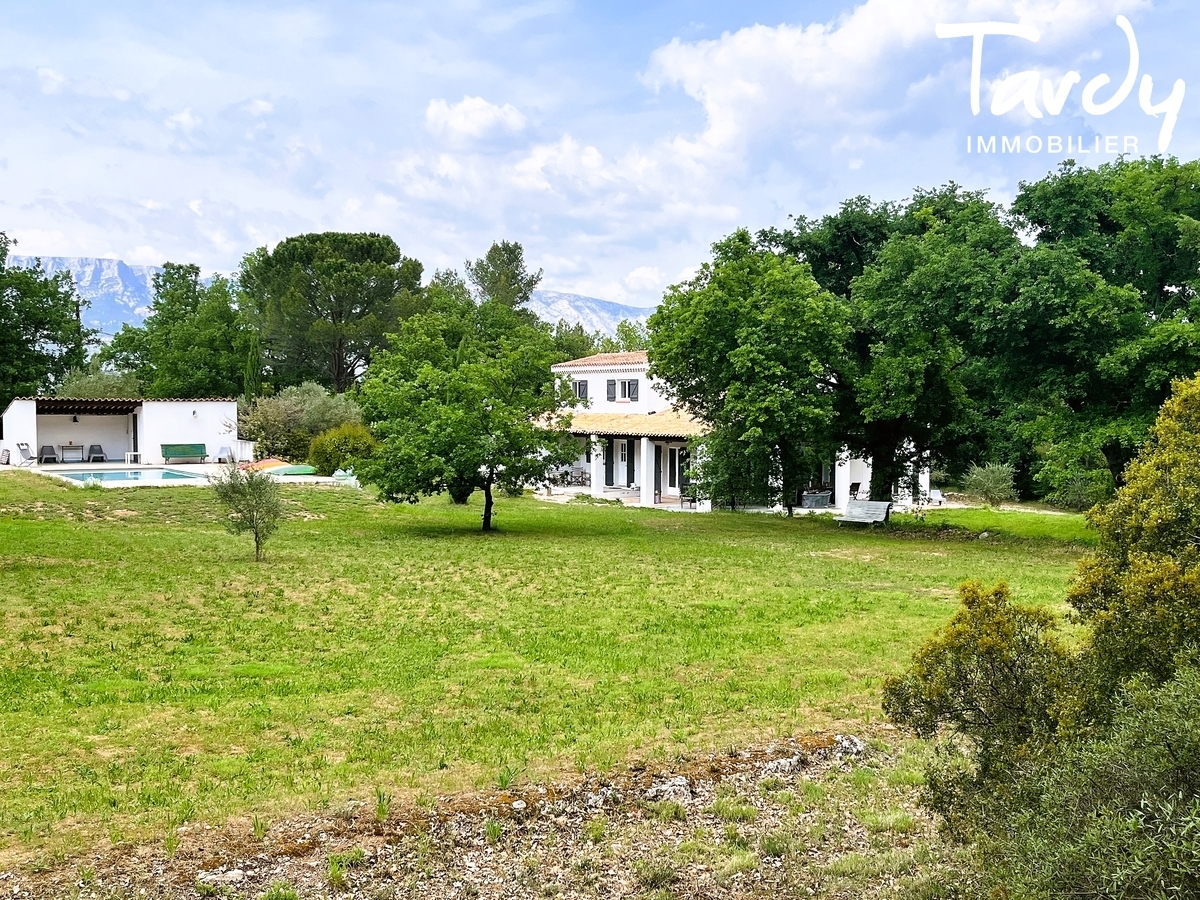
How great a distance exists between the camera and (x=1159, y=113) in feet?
61.7

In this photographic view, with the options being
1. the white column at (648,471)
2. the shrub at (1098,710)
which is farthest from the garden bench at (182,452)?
the shrub at (1098,710)

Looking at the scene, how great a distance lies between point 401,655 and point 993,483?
29.2 metres

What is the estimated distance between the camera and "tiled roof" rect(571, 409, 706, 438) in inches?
1264

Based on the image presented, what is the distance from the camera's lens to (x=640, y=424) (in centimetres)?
3481

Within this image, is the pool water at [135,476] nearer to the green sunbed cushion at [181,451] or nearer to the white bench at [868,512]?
the green sunbed cushion at [181,451]

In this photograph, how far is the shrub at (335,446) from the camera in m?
36.7

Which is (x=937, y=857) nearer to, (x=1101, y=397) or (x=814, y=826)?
(x=814, y=826)

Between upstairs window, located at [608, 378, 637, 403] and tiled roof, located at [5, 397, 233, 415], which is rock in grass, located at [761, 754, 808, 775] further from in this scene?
tiled roof, located at [5, 397, 233, 415]

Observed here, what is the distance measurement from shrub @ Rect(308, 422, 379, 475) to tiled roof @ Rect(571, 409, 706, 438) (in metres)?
9.00

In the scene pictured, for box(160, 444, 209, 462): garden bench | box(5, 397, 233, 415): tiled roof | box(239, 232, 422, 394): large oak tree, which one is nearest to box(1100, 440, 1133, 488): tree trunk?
box(160, 444, 209, 462): garden bench

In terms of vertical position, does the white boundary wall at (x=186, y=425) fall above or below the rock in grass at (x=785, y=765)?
above

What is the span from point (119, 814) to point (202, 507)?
2063cm

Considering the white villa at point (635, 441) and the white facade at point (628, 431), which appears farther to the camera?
the white facade at point (628, 431)

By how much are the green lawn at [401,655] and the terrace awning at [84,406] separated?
2173 centimetres
